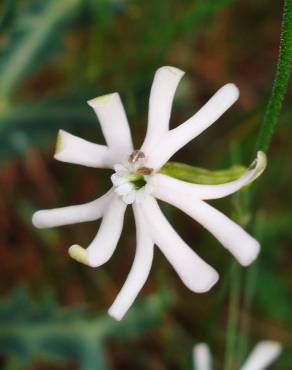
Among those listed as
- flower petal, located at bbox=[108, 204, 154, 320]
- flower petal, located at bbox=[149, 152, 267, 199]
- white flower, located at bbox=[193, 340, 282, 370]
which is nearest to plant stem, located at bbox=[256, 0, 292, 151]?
flower petal, located at bbox=[149, 152, 267, 199]

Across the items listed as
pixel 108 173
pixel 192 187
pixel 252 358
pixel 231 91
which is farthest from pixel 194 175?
pixel 108 173

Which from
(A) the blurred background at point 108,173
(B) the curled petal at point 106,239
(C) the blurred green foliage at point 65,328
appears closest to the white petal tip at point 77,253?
(B) the curled petal at point 106,239

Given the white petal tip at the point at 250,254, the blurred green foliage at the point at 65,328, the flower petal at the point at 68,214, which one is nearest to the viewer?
the white petal tip at the point at 250,254

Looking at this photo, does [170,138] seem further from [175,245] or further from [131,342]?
[131,342]

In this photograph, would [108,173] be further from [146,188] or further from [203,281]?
[203,281]

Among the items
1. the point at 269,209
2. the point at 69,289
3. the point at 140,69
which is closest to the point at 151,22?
the point at 140,69

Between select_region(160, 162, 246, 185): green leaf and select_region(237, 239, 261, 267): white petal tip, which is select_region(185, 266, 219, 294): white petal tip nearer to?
select_region(237, 239, 261, 267): white petal tip

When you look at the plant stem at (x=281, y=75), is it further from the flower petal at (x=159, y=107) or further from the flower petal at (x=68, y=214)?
the flower petal at (x=68, y=214)
